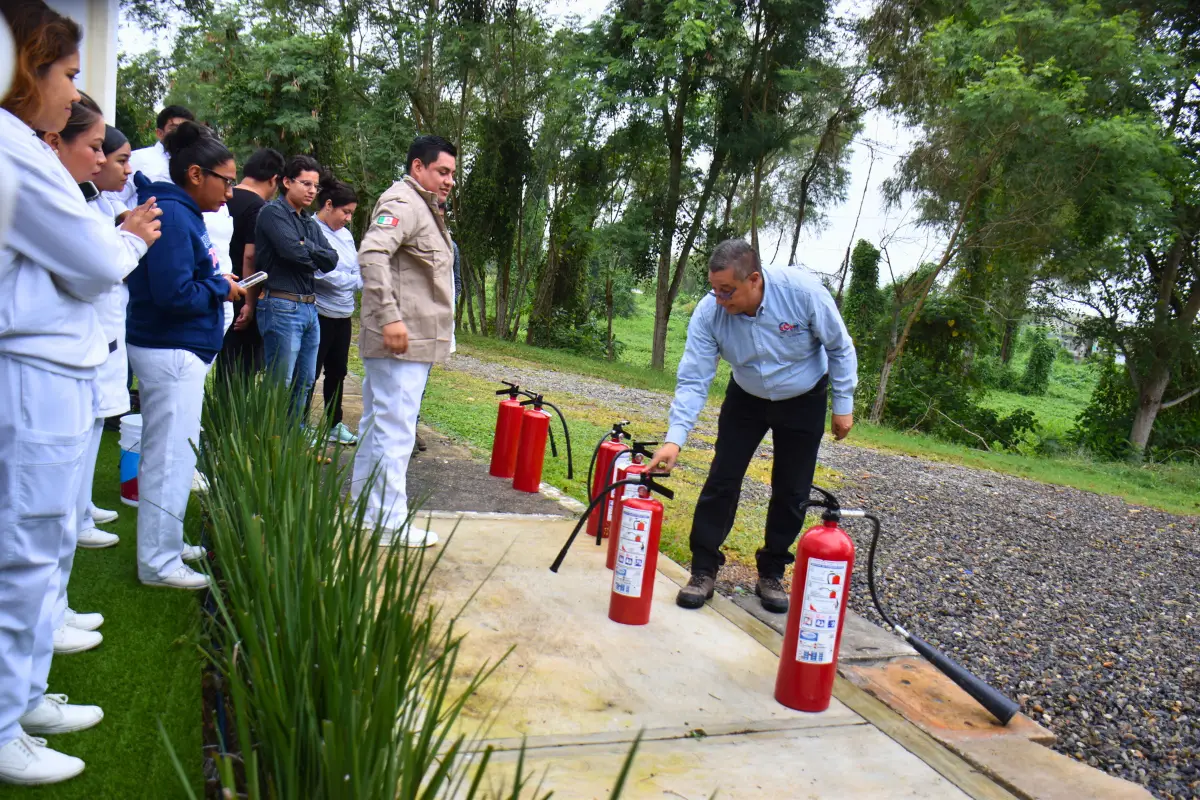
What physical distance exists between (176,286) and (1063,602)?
467 cm

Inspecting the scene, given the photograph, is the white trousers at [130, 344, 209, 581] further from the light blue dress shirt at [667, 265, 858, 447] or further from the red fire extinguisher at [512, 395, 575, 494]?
the red fire extinguisher at [512, 395, 575, 494]

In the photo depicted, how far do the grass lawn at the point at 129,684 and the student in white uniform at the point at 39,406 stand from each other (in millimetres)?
110

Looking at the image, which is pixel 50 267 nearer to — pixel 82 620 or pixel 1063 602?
pixel 82 620

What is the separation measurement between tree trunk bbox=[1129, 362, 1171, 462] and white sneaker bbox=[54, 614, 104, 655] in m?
18.0

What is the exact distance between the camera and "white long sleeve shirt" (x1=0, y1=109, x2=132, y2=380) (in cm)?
189

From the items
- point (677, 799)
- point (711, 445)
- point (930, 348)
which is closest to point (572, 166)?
point (930, 348)

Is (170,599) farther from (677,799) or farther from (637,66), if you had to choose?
(637,66)

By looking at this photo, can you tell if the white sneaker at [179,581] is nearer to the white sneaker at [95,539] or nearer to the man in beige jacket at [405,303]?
the white sneaker at [95,539]

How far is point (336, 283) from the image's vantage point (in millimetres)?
5527

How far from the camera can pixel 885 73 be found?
1661 centimetres

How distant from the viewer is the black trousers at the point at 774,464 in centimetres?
382

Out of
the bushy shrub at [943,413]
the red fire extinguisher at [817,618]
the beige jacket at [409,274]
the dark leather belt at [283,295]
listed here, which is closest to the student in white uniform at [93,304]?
the beige jacket at [409,274]

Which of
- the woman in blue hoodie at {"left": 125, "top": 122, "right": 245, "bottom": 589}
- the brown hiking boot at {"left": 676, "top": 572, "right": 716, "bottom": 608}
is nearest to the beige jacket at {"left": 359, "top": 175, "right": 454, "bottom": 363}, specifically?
the woman in blue hoodie at {"left": 125, "top": 122, "right": 245, "bottom": 589}

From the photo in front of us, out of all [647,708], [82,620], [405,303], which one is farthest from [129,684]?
[405,303]
